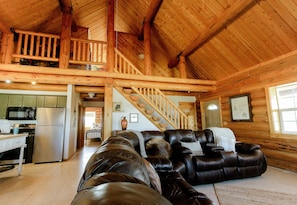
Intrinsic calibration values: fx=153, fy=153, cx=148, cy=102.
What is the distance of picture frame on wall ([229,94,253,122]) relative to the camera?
443 cm

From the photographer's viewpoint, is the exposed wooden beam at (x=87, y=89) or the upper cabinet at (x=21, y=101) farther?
the exposed wooden beam at (x=87, y=89)

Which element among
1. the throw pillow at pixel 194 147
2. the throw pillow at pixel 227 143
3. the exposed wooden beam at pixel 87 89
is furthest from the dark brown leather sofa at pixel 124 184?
the exposed wooden beam at pixel 87 89

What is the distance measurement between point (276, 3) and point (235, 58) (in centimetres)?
167

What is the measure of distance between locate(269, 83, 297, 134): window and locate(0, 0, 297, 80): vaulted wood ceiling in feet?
2.86

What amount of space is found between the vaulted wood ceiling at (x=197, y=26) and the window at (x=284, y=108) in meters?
0.87

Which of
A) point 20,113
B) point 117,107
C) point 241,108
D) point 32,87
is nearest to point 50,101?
point 32,87

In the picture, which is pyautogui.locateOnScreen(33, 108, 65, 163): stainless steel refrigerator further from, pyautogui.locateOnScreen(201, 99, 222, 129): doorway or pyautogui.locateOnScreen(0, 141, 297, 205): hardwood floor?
pyautogui.locateOnScreen(201, 99, 222, 129): doorway

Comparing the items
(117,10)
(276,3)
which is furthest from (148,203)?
(117,10)

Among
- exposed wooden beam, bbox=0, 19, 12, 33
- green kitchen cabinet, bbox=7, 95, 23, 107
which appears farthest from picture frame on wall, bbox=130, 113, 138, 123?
exposed wooden beam, bbox=0, 19, 12, 33

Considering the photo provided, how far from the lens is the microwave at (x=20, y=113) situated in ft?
15.1

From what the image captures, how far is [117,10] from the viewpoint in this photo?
6.52 m

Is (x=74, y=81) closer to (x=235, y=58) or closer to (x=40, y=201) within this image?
(x=40, y=201)

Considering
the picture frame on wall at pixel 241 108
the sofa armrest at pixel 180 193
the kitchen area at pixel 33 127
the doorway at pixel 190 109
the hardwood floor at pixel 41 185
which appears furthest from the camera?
the doorway at pixel 190 109

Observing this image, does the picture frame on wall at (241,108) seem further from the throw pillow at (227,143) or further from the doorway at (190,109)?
the doorway at (190,109)
